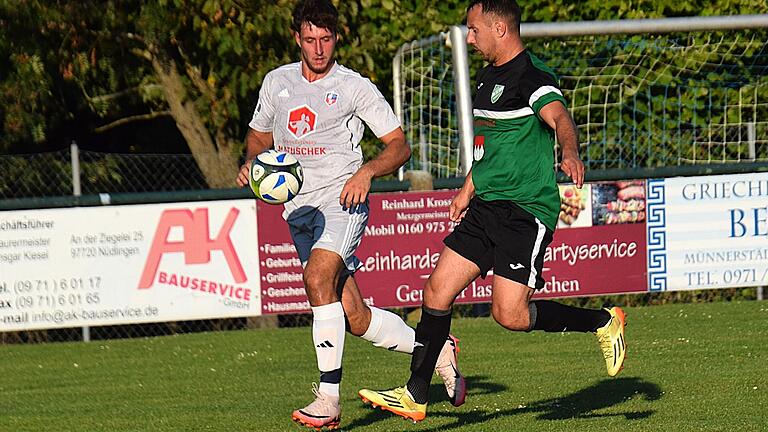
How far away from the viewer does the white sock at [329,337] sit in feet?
22.0

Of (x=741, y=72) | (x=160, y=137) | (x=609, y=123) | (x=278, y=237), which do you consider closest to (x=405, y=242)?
(x=278, y=237)

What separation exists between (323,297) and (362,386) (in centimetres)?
212

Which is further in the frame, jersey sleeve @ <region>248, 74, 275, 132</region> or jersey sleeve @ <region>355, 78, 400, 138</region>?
jersey sleeve @ <region>248, 74, 275, 132</region>

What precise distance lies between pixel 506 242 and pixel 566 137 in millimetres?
696

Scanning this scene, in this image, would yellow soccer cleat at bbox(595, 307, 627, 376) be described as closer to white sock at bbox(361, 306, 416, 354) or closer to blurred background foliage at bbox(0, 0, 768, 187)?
white sock at bbox(361, 306, 416, 354)

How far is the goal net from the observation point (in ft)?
45.8

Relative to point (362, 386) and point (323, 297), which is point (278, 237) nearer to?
point (362, 386)

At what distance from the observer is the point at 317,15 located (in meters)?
6.68

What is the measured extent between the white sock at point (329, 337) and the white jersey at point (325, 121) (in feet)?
1.96

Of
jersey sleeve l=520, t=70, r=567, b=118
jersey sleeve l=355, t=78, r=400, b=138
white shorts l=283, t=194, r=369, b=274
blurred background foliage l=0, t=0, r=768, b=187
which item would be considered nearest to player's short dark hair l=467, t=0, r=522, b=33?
jersey sleeve l=520, t=70, r=567, b=118

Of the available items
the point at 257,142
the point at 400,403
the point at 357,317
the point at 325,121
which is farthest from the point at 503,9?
the point at 400,403

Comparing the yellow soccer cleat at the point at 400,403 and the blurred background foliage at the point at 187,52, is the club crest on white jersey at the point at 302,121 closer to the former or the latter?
the yellow soccer cleat at the point at 400,403

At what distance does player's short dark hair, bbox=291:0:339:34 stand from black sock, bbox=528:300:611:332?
1752 millimetres

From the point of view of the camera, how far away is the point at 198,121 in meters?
15.4
